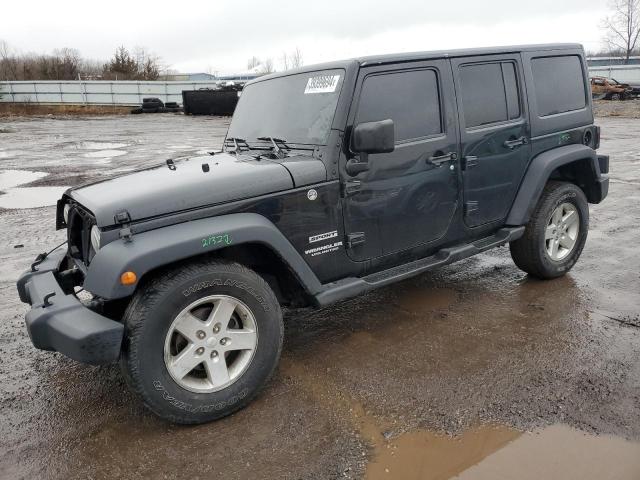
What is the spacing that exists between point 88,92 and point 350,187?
4173 cm

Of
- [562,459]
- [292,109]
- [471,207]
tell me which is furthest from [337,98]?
[562,459]

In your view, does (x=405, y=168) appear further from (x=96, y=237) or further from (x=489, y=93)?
(x=96, y=237)

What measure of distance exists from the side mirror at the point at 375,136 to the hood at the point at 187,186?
0.97ft

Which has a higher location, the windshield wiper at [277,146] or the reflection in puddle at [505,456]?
the windshield wiper at [277,146]

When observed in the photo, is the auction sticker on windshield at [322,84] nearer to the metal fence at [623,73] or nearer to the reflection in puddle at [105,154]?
the reflection in puddle at [105,154]

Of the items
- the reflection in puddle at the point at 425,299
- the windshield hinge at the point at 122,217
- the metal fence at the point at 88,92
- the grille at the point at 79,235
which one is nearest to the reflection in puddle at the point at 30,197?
the grille at the point at 79,235

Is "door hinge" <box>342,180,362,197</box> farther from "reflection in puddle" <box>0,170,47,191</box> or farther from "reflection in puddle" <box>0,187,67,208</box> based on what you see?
"reflection in puddle" <box>0,170,47,191</box>

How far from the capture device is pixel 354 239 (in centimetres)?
353

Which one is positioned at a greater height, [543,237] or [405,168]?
[405,168]

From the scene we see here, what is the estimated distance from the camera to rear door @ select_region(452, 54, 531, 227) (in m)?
4.05

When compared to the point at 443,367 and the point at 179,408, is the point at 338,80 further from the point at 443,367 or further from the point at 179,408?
the point at 179,408

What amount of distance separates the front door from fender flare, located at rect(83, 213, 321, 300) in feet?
2.15

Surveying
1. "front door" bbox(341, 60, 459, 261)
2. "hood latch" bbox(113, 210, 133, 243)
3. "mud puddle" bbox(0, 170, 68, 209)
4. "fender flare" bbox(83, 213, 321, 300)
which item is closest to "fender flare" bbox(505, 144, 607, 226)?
"front door" bbox(341, 60, 459, 261)

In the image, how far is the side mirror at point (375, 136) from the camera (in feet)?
10.5
